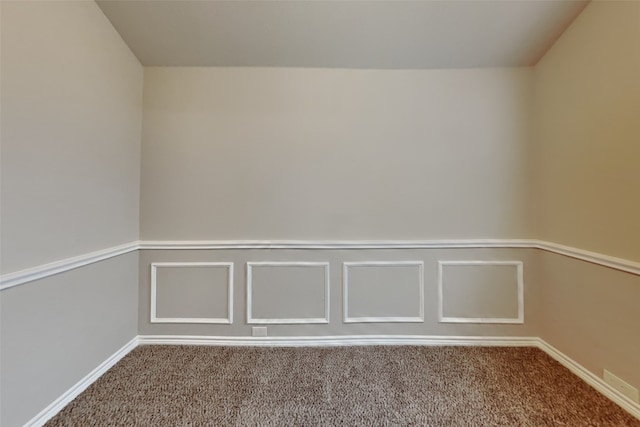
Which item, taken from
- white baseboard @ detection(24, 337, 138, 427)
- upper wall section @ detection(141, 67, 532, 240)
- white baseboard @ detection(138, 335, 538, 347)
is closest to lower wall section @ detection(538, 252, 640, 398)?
white baseboard @ detection(138, 335, 538, 347)

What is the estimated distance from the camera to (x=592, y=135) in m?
1.83

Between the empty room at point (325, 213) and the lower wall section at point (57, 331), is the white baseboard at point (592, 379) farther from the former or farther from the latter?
the lower wall section at point (57, 331)

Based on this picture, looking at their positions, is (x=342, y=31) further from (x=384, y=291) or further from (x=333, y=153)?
(x=384, y=291)

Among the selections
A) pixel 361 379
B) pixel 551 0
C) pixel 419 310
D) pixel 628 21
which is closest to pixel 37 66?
pixel 361 379

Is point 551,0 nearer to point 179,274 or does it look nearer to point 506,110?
point 506,110

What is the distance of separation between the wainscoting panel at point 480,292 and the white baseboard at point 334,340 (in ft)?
0.54

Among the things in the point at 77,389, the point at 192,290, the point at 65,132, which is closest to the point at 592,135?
the point at 192,290

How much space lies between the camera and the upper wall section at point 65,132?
1.36 m

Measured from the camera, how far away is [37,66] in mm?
1464

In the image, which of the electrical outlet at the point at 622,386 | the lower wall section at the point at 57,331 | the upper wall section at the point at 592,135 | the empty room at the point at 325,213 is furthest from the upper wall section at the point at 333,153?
the electrical outlet at the point at 622,386

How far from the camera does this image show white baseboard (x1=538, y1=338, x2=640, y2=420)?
1.58m

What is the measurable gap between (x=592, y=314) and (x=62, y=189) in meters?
3.52

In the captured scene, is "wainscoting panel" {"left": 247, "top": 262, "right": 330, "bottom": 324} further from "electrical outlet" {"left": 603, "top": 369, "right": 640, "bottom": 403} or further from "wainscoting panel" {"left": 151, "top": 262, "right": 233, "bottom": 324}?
"electrical outlet" {"left": 603, "top": 369, "right": 640, "bottom": 403}

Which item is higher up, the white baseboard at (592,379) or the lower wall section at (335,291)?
the lower wall section at (335,291)
